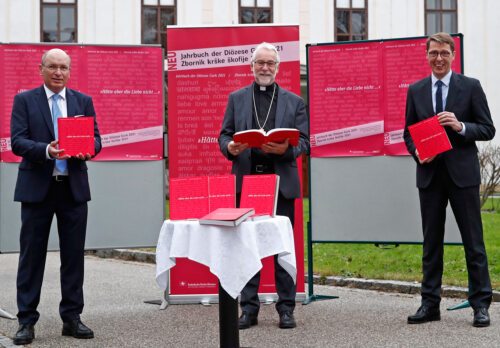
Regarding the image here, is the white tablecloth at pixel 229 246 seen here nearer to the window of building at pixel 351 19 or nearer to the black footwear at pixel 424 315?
the black footwear at pixel 424 315

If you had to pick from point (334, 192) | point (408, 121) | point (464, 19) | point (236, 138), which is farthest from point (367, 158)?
point (464, 19)

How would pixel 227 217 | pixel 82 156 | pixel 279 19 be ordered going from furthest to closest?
pixel 279 19 → pixel 82 156 → pixel 227 217

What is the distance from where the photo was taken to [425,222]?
696 centimetres

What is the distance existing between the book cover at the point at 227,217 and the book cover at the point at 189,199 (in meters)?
0.18

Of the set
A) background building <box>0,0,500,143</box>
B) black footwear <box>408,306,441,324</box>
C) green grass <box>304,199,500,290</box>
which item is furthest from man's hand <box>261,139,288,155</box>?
background building <box>0,0,500,143</box>

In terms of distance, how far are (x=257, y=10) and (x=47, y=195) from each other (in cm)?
2553

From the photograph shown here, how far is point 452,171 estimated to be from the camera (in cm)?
668

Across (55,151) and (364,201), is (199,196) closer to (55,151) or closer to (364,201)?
(55,151)

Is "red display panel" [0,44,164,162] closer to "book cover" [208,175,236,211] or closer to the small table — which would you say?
"book cover" [208,175,236,211]

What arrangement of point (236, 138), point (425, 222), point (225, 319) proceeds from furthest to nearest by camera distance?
point (425, 222), point (236, 138), point (225, 319)

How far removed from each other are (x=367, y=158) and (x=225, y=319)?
3.23m

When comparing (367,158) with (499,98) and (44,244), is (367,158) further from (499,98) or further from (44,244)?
(499,98)

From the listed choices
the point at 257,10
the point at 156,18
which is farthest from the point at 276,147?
the point at 257,10

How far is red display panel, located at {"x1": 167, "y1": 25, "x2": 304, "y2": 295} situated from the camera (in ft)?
26.0
